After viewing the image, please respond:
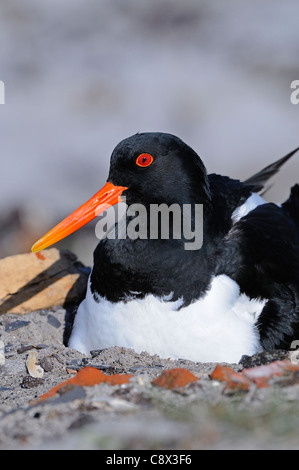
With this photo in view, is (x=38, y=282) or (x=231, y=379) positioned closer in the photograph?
(x=231, y=379)

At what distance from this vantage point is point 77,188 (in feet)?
31.3

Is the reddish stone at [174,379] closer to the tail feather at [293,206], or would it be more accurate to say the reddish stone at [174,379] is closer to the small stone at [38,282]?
the small stone at [38,282]

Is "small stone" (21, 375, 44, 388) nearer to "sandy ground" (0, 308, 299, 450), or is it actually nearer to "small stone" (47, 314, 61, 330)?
"sandy ground" (0, 308, 299, 450)

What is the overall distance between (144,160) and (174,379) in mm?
1561

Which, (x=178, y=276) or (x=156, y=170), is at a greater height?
(x=156, y=170)

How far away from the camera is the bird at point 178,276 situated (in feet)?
13.6

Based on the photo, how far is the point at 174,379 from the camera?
305 cm

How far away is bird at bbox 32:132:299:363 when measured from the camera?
13.6 ft

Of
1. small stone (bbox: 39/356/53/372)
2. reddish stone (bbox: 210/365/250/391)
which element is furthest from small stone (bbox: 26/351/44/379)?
reddish stone (bbox: 210/365/250/391)

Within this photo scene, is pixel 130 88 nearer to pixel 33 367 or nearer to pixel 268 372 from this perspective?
pixel 33 367

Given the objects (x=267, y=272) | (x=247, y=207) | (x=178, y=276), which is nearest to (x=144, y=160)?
(x=178, y=276)

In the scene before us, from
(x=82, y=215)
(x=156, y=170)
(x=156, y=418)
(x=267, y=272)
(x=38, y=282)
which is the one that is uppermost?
(x=156, y=170)

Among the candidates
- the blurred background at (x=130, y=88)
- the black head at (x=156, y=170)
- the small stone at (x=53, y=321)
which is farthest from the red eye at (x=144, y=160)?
the blurred background at (x=130, y=88)
